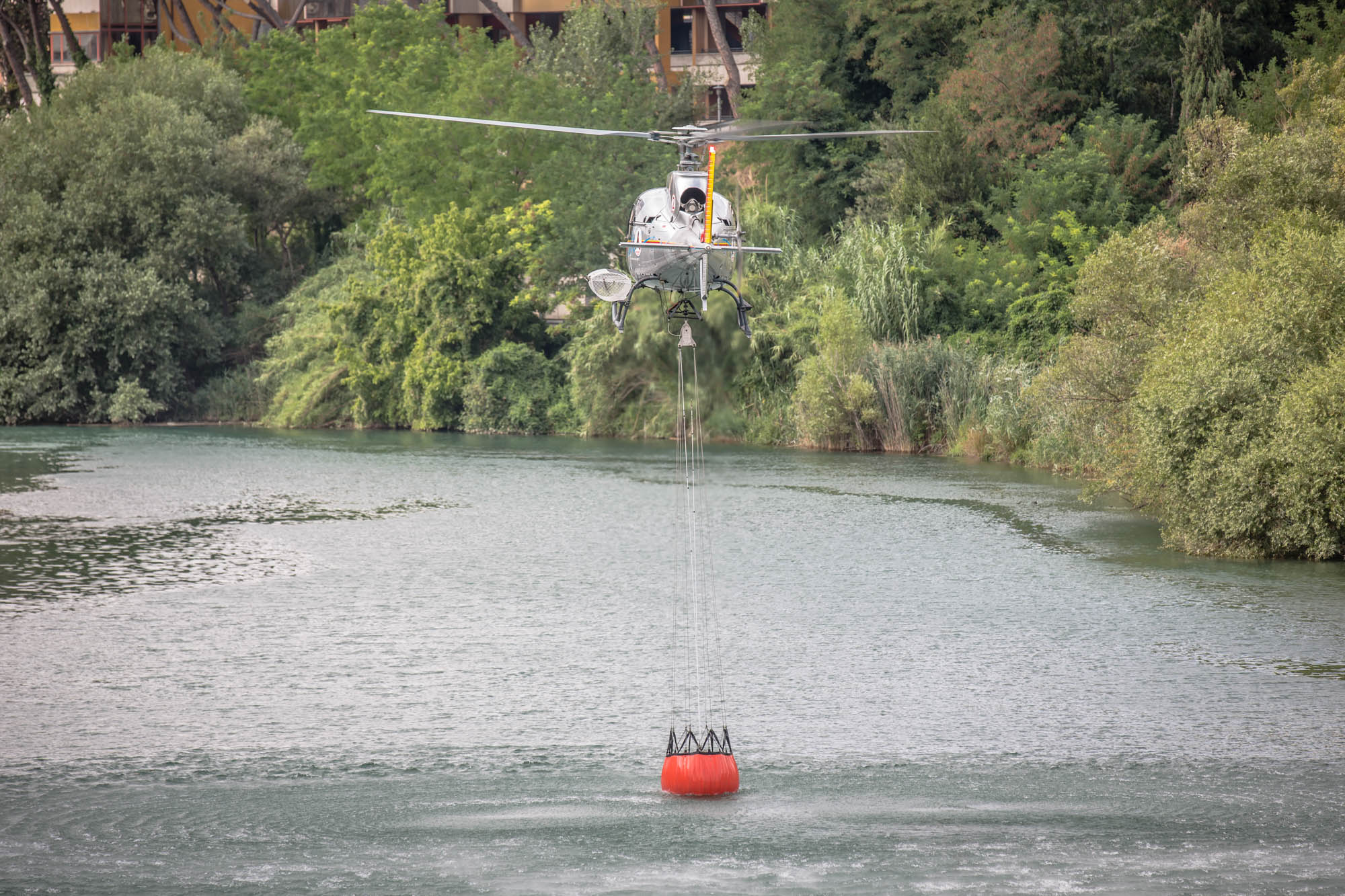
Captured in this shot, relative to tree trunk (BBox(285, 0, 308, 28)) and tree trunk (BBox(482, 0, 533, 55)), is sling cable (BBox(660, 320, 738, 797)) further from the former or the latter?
tree trunk (BBox(285, 0, 308, 28))

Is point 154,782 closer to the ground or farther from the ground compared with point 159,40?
closer to the ground

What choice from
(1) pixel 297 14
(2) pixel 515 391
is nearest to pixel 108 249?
(2) pixel 515 391

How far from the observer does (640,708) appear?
1753 cm

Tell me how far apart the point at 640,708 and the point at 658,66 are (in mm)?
59031

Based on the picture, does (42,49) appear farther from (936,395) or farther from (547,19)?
(936,395)

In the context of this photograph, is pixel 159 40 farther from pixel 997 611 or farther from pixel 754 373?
pixel 997 611

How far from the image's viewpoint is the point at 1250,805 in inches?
562

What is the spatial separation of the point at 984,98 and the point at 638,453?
1638cm

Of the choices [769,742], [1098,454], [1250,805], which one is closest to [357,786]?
[769,742]

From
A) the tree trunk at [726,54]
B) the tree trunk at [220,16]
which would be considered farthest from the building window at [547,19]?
the tree trunk at [726,54]

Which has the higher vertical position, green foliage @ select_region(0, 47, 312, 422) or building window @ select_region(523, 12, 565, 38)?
building window @ select_region(523, 12, 565, 38)

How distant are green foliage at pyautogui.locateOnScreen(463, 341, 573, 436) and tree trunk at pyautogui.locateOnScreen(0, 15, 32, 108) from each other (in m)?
30.2

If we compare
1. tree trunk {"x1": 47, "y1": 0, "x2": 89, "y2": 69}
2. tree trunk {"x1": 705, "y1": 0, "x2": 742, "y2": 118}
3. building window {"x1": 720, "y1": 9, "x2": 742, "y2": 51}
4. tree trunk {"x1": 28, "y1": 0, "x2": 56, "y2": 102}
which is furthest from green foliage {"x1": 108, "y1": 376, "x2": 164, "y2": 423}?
building window {"x1": 720, "y1": 9, "x2": 742, "y2": 51}

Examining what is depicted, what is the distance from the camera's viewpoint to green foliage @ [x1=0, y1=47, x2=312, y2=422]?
58.3 meters
